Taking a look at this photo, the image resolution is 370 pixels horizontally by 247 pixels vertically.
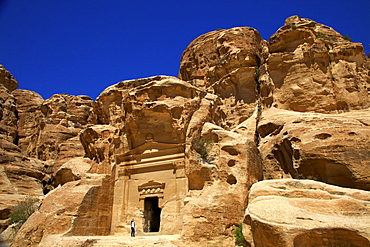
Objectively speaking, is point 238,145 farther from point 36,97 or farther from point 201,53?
point 36,97

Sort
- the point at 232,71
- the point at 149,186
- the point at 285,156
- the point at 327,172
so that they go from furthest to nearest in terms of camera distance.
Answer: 1. the point at 232,71
2. the point at 149,186
3. the point at 285,156
4. the point at 327,172

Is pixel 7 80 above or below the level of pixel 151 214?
→ above

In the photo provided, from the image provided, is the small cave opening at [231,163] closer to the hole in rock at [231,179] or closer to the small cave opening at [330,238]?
the hole in rock at [231,179]

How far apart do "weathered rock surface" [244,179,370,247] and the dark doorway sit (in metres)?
9.28

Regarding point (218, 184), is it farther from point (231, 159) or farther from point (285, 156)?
point (285, 156)

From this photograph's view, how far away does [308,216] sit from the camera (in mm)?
8547

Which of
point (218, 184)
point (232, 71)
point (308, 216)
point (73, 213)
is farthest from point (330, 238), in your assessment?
point (232, 71)

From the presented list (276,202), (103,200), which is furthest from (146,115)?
(276,202)

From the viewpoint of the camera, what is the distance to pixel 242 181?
543 inches

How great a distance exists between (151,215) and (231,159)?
7.86m


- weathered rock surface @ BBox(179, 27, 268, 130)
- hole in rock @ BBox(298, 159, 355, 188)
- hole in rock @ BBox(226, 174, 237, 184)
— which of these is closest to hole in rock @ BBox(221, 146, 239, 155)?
hole in rock @ BBox(226, 174, 237, 184)

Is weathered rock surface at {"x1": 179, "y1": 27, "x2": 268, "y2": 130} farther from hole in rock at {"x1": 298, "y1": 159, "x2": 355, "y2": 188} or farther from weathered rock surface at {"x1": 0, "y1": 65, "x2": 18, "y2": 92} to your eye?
weathered rock surface at {"x1": 0, "y1": 65, "x2": 18, "y2": 92}

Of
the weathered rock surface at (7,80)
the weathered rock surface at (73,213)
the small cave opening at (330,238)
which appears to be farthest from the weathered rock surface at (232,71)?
the weathered rock surface at (7,80)

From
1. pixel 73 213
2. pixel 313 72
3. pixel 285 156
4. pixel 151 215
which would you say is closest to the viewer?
pixel 73 213
